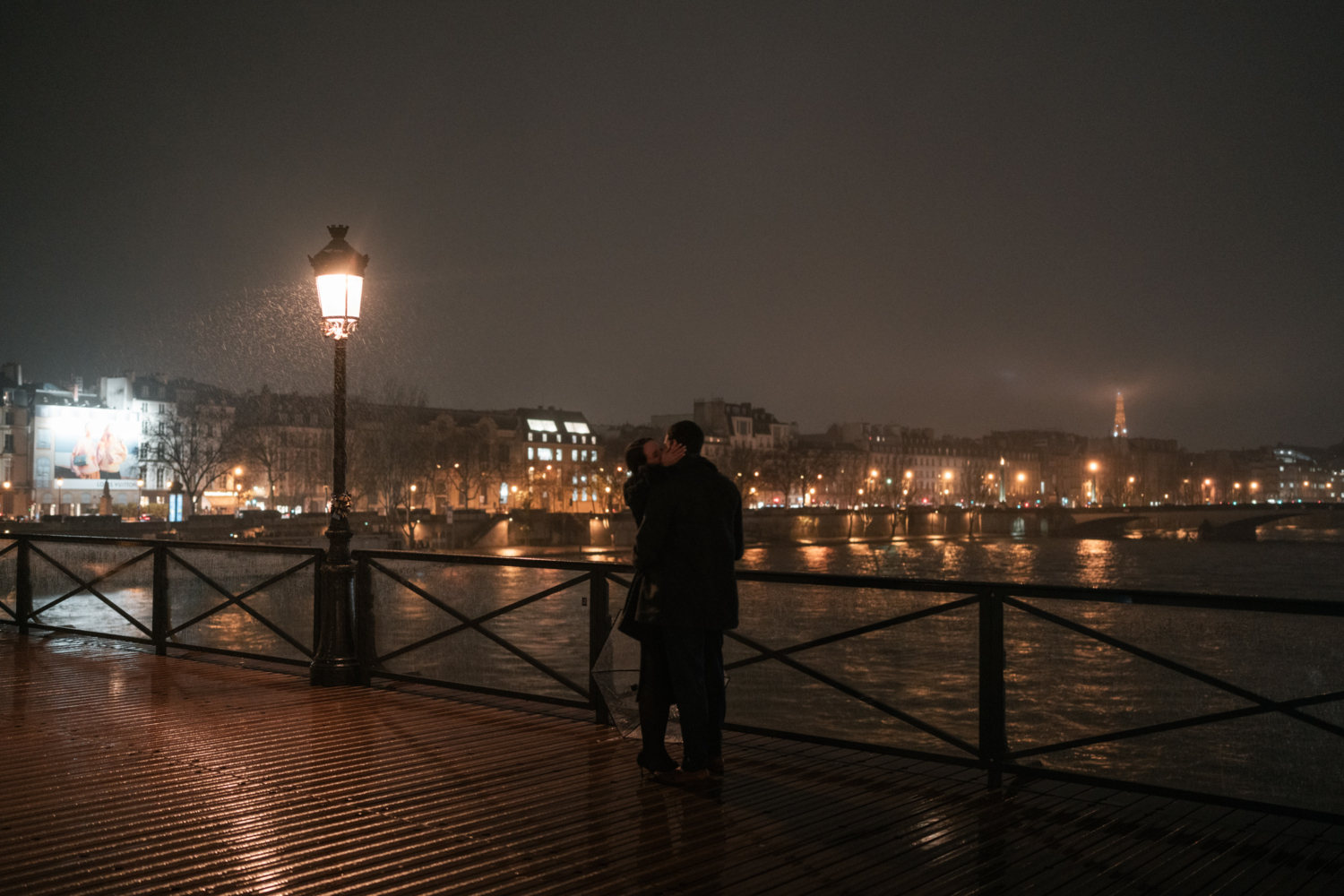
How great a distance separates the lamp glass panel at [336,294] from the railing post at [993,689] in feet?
20.1

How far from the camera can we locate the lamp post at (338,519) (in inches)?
352

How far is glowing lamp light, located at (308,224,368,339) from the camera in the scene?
9.45 meters

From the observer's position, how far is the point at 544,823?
514 cm

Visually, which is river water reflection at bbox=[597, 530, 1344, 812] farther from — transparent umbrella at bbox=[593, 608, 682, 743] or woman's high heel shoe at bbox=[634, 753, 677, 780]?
woman's high heel shoe at bbox=[634, 753, 677, 780]

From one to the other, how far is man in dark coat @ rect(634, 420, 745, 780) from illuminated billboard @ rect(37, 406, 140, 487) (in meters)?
93.6

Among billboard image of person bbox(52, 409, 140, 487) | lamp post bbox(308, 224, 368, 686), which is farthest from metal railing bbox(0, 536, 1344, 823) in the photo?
billboard image of person bbox(52, 409, 140, 487)

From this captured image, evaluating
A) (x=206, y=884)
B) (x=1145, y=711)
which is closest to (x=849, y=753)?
(x=206, y=884)

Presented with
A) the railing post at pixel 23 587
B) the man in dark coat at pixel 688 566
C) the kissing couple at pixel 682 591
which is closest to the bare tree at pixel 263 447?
the railing post at pixel 23 587

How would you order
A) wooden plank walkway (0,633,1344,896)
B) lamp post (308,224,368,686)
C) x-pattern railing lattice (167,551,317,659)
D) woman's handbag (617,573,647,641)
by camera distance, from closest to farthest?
wooden plank walkway (0,633,1344,896)
woman's handbag (617,573,647,641)
lamp post (308,224,368,686)
x-pattern railing lattice (167,551,317,659)

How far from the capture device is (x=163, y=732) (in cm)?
718

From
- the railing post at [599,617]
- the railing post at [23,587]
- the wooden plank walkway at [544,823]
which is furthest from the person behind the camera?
the railing post at [23,587]

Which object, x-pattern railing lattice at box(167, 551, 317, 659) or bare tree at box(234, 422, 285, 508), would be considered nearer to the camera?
x-pattern railing lattice at box(167, 551, 317, 659)

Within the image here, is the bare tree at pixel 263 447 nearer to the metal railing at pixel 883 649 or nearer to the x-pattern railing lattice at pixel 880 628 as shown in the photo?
the metal railing at pixel 883 649

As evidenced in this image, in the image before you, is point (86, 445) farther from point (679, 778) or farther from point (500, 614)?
Result: point (679, 778)
